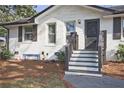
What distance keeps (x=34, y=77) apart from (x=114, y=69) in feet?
11.7

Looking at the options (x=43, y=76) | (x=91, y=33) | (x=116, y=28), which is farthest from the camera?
(x=91, y=33)

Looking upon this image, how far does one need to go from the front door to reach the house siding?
0.18 metres

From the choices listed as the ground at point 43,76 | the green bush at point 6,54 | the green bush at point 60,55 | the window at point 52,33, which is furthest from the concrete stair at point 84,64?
the green bush at point 6,54

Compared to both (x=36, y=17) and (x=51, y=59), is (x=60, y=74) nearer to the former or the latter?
(x=51, y=59)

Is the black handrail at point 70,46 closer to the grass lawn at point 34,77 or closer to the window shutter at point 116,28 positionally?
the grass lawn at point 34,77

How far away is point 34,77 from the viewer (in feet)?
32.4

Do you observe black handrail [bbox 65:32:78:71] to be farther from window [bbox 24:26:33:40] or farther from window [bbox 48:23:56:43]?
window [bbox 24:26:33:40]

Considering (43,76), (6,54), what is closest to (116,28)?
(43,76)

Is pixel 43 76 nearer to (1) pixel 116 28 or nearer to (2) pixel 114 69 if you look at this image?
(2) pixel 114 69

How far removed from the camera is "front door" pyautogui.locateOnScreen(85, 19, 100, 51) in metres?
13.5

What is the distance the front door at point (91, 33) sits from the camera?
13531 mm

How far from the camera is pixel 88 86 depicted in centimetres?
847
